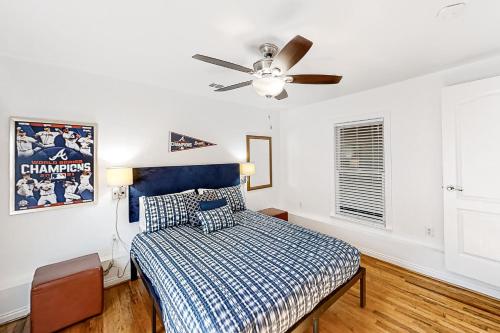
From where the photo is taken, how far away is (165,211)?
2641 mm

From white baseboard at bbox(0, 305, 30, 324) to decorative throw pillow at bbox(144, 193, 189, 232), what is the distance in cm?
128

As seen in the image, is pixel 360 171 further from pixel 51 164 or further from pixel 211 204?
pixel 51 164

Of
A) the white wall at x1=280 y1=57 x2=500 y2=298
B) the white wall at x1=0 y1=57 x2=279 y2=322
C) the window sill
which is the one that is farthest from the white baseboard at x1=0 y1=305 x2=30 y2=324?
the window sill

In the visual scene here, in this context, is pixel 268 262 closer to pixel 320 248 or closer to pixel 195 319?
pixel 320 248

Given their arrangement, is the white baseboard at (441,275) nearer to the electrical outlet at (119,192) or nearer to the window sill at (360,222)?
the window sill at (360,222)

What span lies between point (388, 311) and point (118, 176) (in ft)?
10.2

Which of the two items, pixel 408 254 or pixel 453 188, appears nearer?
pixel 453 188

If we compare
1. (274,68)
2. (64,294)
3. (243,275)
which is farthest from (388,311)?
(64,294)

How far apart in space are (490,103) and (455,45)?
772 millimetres

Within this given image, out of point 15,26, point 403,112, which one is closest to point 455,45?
point 403,112

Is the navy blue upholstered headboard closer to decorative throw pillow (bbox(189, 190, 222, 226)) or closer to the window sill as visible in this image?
decorative throw pillow (bbox(189, 190, 222, 226))

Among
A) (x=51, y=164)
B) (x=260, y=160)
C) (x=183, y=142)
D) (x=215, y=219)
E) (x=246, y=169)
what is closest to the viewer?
(x=51, y=164)

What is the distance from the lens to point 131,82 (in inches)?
108

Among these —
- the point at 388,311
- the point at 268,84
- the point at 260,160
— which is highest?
the point at 268,84
